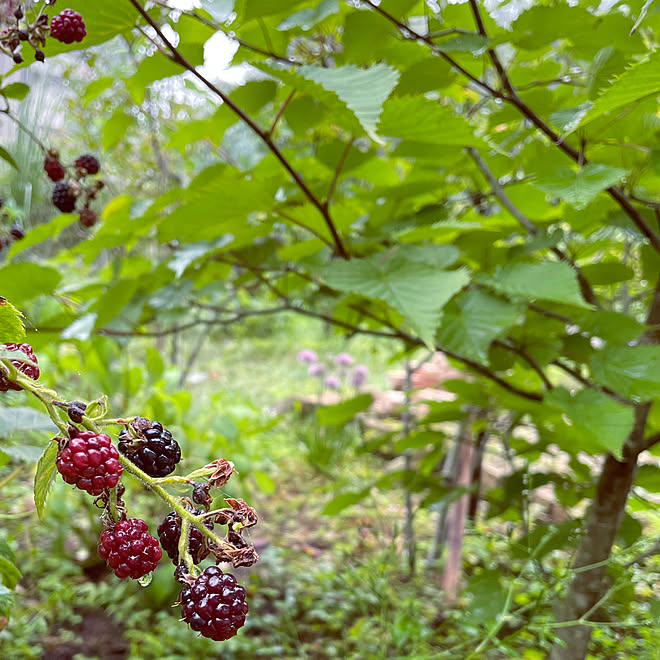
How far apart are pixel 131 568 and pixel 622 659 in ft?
3.43

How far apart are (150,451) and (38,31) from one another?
26cm

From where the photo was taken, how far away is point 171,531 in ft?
0.75

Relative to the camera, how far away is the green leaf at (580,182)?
0.38 meters

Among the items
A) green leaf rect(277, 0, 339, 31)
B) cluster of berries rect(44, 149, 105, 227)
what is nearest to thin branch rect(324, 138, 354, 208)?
green leaf rect(277, 0, 339, 31)

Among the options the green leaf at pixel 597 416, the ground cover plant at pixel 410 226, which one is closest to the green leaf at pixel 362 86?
the ground cover plant at pixel 410 226

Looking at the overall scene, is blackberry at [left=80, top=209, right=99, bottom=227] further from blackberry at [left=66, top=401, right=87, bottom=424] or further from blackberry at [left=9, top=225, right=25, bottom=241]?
blackberry at [left=66, top=401, right=87, bottom=424]

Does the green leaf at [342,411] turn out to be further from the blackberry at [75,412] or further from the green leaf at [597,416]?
the blackberry at [75,412]

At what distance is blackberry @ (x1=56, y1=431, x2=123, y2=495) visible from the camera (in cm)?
18

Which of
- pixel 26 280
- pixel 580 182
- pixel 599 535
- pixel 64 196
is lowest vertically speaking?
pixel 599 535

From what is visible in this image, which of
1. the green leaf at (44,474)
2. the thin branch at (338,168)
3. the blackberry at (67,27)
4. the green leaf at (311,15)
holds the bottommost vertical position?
the green leaf at (44,474)

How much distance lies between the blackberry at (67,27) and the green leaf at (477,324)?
Answer: 0.43 metres

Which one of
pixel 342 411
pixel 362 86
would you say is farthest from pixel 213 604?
pixel 342 411

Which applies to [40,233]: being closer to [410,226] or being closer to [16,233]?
[16,233]

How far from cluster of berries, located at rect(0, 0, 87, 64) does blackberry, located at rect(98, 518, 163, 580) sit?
0.25 meters
